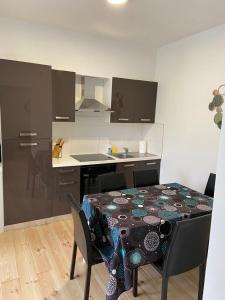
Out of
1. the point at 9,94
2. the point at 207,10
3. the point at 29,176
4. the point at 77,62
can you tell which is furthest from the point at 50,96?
the point at 207,10

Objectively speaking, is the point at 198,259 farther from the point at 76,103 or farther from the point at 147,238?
the point at 76,103

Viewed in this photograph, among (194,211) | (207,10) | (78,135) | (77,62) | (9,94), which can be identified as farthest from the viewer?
(78,135)

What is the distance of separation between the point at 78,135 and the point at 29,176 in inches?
41.3

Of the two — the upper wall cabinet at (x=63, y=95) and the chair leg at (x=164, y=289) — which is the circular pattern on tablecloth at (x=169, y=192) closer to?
the chair leg at (x=164, y=289)

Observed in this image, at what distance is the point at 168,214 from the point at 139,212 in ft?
0.76

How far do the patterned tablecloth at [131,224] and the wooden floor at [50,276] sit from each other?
1.66 ft

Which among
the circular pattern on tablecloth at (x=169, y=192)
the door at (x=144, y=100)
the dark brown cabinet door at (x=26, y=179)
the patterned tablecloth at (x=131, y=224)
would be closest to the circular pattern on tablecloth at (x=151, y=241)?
the patterned tablecloth at (x=131, y=224)

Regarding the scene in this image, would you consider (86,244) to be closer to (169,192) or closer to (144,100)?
(169,192)

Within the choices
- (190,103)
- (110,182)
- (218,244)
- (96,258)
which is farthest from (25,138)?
(218,244)

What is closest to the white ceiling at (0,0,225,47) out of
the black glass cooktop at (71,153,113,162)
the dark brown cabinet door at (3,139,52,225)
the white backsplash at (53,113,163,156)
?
the white backsplash at (53,113,163,156)

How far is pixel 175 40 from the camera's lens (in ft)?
11.1

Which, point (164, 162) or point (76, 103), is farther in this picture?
point (164, 162)

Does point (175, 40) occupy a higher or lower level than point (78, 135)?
higher

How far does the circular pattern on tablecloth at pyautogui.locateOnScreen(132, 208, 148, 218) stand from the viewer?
182 cm
